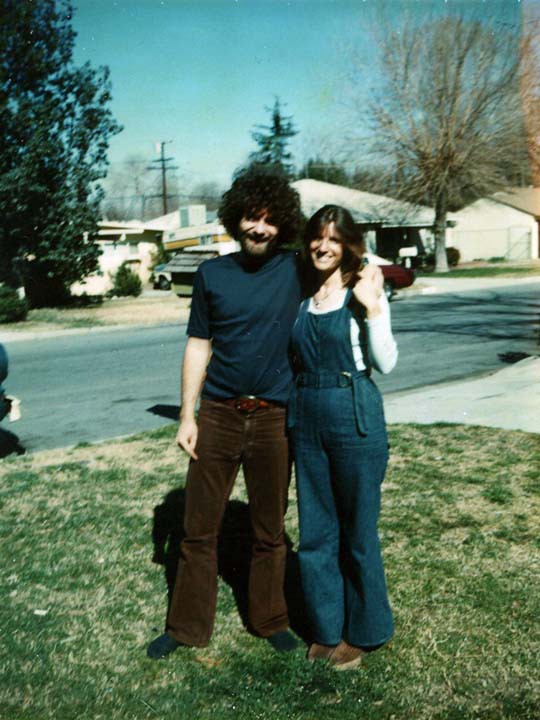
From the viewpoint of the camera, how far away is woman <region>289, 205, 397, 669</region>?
297 centimetres

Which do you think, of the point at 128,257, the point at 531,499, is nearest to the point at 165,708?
the point at 531,499

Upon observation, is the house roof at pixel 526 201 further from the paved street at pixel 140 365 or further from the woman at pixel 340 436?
the woman at pixel 340 436

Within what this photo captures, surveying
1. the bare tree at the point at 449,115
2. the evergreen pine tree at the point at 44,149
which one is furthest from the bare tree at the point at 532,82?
A: the evergreen pine tree at the point at 44,149

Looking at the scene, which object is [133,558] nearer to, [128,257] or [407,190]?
[407,190]

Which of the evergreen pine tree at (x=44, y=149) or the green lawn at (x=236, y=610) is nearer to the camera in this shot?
the green lawn at (x=236, y=610)

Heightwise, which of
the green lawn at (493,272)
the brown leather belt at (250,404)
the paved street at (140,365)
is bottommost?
the paved street at (140,365)

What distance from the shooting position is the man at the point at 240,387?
3143mm

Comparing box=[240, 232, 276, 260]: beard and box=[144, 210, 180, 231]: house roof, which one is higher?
box=[144, 210, 180, 231]: house roof

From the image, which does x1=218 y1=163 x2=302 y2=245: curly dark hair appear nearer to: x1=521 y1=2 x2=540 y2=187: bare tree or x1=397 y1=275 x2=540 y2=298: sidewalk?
x1=521 y1=2 x2=540 y2=187: bare tree

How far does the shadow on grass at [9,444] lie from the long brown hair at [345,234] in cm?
507

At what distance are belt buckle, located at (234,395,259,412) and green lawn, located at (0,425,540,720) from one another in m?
1.02

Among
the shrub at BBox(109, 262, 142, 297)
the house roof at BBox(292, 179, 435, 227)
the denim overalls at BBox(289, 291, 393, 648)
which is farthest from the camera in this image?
the house roof at BBox(292, 179, 435, 227)

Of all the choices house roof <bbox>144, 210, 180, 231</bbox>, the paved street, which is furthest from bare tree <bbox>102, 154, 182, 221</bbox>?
the paved street

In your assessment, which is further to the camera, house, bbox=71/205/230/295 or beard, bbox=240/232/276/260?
house, bbox=71/205/230/295
